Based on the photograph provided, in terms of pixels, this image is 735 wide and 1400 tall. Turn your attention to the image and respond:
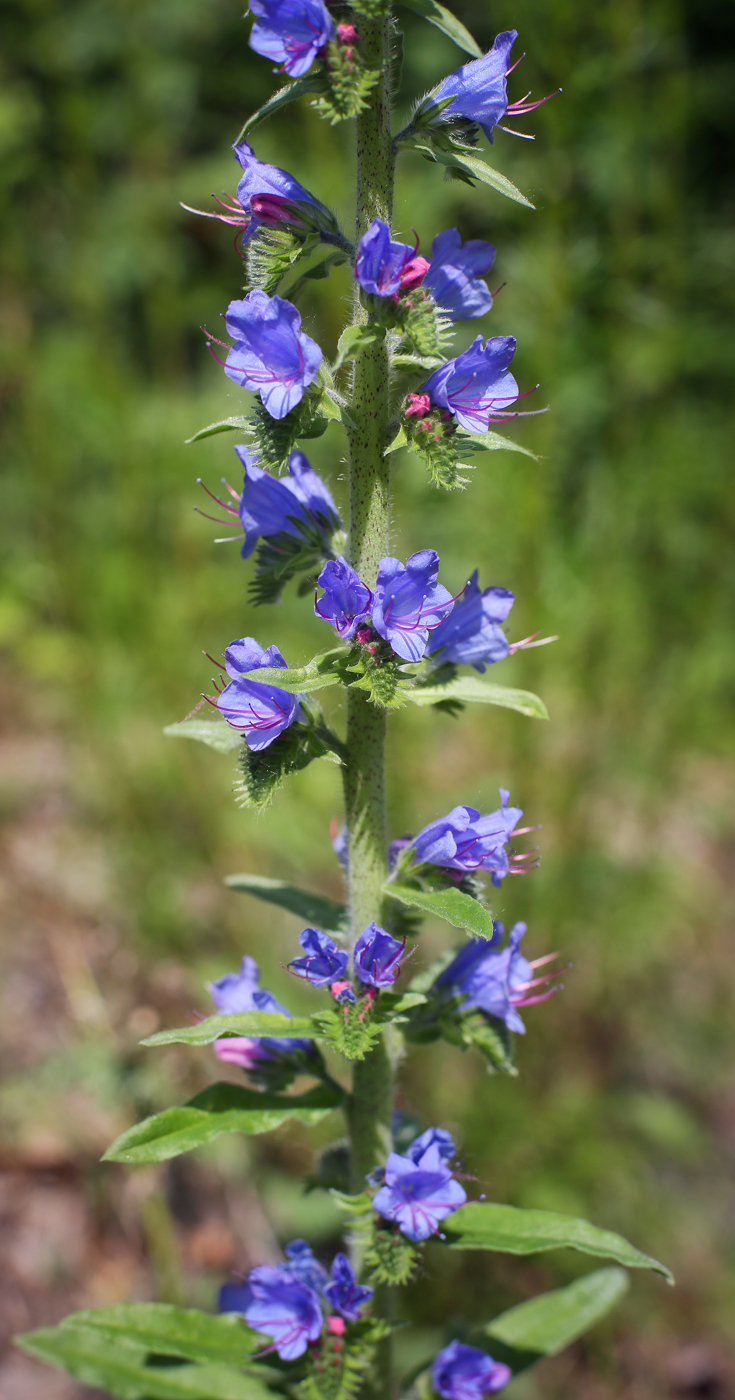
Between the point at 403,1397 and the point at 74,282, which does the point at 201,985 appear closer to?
the point at 403,1397

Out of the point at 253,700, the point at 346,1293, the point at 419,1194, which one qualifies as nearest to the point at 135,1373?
the point at 346,1293

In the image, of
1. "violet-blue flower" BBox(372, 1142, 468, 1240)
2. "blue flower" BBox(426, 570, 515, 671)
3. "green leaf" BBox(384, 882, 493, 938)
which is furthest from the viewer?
"blue flower" BBox(426, 570, 515, 671)

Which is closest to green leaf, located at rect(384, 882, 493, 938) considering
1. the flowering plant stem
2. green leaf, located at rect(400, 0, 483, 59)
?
the flowering plant stem

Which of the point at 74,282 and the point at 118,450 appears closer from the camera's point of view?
the point at 74,282

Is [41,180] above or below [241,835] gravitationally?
above

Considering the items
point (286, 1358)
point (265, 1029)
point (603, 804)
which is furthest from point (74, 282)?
point (286, 1358)

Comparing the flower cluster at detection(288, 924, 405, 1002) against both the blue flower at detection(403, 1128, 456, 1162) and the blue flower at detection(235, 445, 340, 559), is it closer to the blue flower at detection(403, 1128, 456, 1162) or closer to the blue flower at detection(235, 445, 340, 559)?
the blue flower at detection(403, 1128, 456, 1162)

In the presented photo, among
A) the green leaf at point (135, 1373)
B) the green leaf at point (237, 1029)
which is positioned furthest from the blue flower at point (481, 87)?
the green leaf at point (135, 1373)

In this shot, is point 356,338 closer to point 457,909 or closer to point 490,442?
point 490,442
